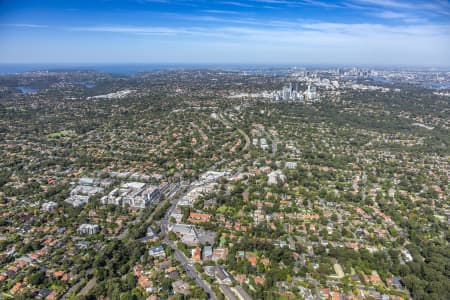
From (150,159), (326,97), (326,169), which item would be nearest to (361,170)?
(326,169)

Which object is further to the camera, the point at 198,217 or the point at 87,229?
the point at 198,217

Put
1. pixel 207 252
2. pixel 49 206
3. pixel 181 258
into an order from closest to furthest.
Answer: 1. pixel 181 258
2. pixel 207 252
3. pixel 49 206

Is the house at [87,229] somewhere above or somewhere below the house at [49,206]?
below

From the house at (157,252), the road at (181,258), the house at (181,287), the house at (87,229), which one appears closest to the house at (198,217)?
the road at (181,258)

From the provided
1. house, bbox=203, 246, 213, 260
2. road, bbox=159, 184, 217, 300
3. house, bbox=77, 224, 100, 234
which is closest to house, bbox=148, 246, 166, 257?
road, bbox=159, 184, 217, 300

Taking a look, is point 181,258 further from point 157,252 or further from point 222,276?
point 222,276

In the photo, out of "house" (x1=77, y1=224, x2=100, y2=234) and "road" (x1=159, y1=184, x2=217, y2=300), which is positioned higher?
"house" (x1=77, y1=224, x2=100, y2=234)

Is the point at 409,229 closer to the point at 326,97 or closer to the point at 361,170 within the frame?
the point at 361,170

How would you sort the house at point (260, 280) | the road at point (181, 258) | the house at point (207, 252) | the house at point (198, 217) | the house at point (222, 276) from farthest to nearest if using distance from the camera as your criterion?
the house at point (198, 217)
the house at point (207, 252)
the house at point (222, 276)
the house at point (260, 280)
the road at point (181, 258)

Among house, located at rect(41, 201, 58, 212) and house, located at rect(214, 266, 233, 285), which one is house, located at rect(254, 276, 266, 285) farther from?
house, located at rect(41, 201, 58, 212)

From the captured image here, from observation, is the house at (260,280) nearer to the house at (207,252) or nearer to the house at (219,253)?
the house at (219,253)

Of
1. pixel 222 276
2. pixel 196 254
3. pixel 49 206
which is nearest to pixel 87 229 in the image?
pixel 49 206

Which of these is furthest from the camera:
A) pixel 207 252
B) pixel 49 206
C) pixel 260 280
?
pixel 49 206
